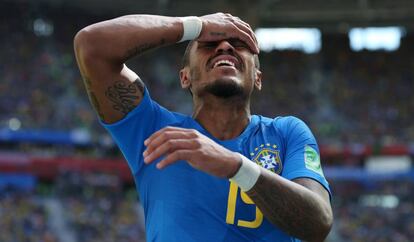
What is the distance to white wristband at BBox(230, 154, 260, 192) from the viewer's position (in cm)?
243

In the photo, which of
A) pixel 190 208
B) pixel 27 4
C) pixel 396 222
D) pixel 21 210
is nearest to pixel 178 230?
pixel 190 208

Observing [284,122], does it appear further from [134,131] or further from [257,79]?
[134,131]

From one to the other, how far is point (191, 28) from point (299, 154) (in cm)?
70

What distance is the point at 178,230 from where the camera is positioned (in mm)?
2814

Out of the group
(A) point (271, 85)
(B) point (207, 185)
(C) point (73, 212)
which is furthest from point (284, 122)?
(A) point (271, 85)

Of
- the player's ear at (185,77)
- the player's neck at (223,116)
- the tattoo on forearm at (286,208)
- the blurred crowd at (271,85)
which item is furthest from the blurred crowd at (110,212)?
the tattoo on forearm at (286,208)

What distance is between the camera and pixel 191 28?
3061mm

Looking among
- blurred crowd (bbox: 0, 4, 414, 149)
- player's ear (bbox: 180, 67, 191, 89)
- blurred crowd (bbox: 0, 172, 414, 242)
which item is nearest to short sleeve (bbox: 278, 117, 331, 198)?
player's ear (bbox: 180, 67, 191, 89)

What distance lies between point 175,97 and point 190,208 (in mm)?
27876

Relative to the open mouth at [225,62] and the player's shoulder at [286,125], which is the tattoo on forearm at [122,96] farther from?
the player's shoulder at [286,125]

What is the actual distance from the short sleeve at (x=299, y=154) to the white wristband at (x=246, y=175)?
0.40 meters

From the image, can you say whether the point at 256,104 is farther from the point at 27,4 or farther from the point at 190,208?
the point at 190,208

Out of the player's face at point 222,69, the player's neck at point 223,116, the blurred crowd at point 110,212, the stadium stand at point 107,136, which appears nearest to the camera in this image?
the player's face at point 222,69

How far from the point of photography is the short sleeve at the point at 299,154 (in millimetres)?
2842
